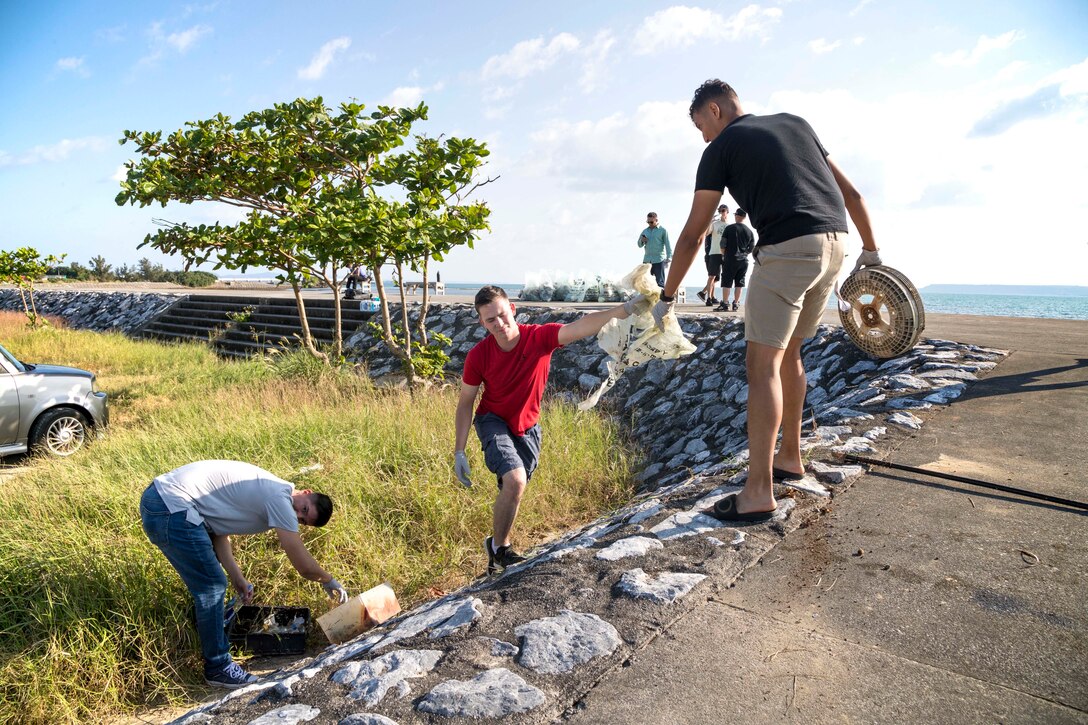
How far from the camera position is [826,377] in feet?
24.8

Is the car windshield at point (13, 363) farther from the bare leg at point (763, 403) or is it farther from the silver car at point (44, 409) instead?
the bare leg at point (763, 403)

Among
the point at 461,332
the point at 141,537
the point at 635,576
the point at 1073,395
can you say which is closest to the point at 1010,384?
the point at 1073,395

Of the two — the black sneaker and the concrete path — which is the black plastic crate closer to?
the black sneaker

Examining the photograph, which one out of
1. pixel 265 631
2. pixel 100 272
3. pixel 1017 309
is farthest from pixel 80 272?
pixel 1017 309

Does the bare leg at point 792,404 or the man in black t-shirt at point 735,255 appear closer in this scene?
the bare leg at point 792,404

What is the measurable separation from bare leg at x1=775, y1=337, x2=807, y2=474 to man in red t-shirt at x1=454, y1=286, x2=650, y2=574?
32.3 inches

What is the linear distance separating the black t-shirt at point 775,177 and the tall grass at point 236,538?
302 centimetres

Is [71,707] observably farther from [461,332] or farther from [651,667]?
[461,332]

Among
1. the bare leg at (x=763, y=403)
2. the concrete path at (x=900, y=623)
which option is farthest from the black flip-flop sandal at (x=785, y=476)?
the bare leg at (x=763, y=403)

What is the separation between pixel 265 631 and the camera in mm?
4039

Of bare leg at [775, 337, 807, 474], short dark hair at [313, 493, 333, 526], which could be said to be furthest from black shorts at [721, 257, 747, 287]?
short dark hair at [313, 493, 333, 526]

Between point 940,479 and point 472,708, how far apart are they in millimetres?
3020

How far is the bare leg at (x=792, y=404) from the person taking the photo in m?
3.70

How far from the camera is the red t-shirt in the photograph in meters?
4.04
